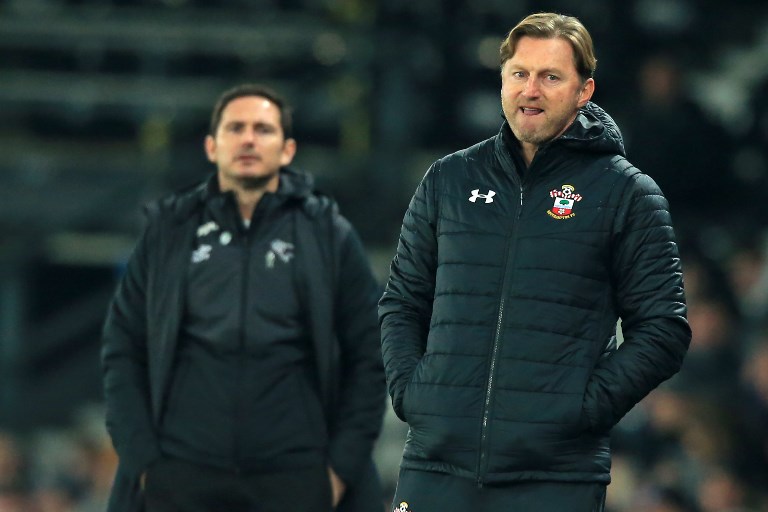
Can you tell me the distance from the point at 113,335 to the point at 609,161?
234cm

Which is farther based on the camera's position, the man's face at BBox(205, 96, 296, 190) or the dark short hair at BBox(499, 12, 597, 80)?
the man's face at BBox(205, 96, 296, 190)

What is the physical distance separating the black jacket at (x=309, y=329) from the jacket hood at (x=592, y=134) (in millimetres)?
1702

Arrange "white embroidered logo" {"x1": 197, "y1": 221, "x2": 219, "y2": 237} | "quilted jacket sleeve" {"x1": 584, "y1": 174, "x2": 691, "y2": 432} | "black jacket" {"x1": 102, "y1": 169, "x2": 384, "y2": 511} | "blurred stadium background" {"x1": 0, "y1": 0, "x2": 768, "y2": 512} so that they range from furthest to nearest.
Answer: "blurred stadium background" {"x1": 0, "y1": 0, "x2": 768, "y2": 512} < "white embroidered logo" {"x1": 197, "y1": 221, "x2": 219, "y2": 237} < "black jacket" {"x1": 102, "y1": 169, "x2": 384, "y2": 511} < "quilted jacket sleeve" {"x1": 584, "y1": 174, "x2": 691, "y2": 432}

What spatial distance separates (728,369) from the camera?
10.5 meters

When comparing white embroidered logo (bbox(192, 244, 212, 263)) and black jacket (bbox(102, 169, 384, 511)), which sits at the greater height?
white embroidered logo (bbox(192, 244, 212, 263))

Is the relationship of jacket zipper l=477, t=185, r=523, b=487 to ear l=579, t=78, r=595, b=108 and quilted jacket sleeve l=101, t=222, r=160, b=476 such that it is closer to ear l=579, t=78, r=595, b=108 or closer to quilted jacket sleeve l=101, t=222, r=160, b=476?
ear l=579, t=78, r=595, b=108

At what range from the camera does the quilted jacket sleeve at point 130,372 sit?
6.62m

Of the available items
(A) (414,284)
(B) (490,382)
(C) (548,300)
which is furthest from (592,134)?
(B) (490,382)

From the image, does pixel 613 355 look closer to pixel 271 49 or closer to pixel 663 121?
pixel 663 121

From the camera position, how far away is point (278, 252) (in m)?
6.77

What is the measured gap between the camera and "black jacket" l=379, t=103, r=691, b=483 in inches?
199

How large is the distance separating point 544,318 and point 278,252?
1.88m

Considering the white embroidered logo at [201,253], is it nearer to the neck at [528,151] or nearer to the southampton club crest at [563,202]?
the neck at [528,151]

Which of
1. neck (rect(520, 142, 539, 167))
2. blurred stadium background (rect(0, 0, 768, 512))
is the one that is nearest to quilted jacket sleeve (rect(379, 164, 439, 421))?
neck (rect(520, 142, 539, 167))
